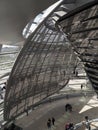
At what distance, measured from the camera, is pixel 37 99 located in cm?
2827

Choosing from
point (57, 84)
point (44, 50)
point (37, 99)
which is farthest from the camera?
point (57, 84)

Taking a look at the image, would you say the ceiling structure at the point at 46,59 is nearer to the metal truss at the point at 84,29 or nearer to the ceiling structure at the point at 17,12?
the metal truss at the point at 84,29

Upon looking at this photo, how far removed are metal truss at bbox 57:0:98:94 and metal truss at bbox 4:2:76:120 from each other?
12.5 ft

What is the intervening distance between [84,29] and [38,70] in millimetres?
15316

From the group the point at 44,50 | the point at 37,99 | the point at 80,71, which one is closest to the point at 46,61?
the point at 44,50

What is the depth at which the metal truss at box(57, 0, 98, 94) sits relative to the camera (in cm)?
1112

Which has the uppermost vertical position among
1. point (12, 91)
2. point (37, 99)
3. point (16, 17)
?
point (16, 17)

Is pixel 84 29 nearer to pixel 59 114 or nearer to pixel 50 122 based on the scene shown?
pixel 50 122

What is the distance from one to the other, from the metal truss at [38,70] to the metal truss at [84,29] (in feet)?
12.5

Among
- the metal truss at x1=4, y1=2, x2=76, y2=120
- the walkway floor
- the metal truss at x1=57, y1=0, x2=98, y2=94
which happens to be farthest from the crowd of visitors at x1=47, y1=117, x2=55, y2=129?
the metal truss at x1=57, y1=0, x2=98, y2=94

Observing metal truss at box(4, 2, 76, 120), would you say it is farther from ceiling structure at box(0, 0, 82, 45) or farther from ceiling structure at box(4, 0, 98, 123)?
ceiling structure at box(0, 0, 82, 45)

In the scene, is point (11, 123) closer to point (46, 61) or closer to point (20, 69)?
point (20, 69)

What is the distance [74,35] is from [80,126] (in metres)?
11.6

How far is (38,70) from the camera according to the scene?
90.3ft
